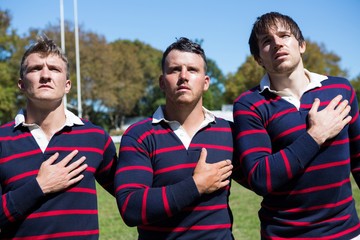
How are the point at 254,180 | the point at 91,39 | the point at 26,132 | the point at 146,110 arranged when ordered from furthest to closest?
the point at 146,110
the point at 91,39
the point at 26,132
the point at 254,180

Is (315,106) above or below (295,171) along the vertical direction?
above

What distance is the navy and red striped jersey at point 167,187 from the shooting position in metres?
A: 2.77

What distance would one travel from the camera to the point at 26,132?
321 centimetres

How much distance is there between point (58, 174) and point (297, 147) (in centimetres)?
156

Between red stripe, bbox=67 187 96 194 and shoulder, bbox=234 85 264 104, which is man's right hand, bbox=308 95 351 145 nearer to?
shoulder, bbox=234 85 264 104

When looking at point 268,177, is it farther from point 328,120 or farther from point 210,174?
point 328,120

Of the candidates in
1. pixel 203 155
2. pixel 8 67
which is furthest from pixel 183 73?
pixel 8 67

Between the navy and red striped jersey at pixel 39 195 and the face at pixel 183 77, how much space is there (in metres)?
0.72

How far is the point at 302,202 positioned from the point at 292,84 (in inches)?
31.4

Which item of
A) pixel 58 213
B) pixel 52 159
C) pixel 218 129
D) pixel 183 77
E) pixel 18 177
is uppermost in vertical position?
pixel 183 77

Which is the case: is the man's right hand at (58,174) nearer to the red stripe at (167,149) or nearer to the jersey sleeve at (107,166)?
the jersey sleeve at (107,166)

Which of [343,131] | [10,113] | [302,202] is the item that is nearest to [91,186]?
[302,202]

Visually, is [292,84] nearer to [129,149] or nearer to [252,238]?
[129,149]

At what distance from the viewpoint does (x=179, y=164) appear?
2.98 m
